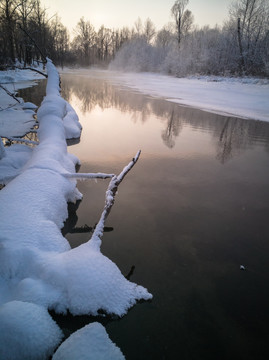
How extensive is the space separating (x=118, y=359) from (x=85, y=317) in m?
0.48

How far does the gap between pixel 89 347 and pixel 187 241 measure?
175 cm

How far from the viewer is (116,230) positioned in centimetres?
312


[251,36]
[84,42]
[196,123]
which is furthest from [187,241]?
[84,42]

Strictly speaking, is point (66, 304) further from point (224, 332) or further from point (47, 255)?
point (224, 332)

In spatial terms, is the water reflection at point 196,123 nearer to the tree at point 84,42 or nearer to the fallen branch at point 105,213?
the fallen branch at point 105,213

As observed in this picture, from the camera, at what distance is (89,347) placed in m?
1.56

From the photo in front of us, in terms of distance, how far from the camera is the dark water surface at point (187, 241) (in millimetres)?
1891

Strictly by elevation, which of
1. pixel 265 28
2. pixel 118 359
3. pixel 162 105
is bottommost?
pixel 118 359

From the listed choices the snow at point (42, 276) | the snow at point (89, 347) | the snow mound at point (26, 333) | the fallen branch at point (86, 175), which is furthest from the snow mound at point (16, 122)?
the snow at point (89, 347)

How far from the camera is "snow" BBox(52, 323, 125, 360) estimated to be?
1.50 metres

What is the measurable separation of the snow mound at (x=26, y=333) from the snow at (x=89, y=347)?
14 centimetres

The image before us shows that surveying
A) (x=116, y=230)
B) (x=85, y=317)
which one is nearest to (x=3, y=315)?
(x=85, y=317)

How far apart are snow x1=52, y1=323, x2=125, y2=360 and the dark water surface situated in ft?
0.74

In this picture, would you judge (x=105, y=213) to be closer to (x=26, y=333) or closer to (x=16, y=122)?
(x=26, y=333)
